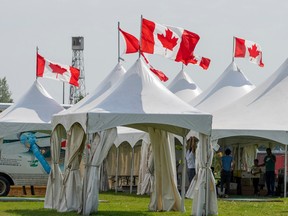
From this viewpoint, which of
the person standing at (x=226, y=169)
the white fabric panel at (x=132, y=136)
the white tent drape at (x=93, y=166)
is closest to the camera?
the white tent drape at (x=93, y=166)

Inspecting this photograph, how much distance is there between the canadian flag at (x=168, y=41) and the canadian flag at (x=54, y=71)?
24.1 ft

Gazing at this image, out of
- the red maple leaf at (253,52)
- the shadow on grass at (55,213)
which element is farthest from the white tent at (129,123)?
the red maple leaf at (253,52)

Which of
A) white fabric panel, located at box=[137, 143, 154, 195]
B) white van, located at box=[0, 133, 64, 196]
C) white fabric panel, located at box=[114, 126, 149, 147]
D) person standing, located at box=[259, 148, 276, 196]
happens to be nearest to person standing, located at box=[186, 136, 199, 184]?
white fabric panel, located at box=[137, 143, 154, 195]

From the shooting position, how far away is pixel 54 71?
95.9 feet

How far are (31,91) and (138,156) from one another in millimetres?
10293

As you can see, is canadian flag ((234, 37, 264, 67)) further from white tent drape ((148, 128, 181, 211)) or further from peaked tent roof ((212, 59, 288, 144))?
white tent drape ((148, 128, 181, 211))

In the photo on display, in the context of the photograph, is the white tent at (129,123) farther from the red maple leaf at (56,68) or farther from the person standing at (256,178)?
the person standing at (256,178)

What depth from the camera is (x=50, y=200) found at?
21703 millimetres

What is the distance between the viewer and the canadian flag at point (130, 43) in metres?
23.4

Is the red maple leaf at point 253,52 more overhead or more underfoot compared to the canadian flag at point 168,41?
more overhead

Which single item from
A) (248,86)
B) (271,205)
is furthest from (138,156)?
(271,205)

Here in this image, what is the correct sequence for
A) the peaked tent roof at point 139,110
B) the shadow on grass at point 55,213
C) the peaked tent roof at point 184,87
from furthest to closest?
the peaked tent roof at point 184,87 → the shadow on grass at point 55,213 → the peaked tent roof at point 139,110

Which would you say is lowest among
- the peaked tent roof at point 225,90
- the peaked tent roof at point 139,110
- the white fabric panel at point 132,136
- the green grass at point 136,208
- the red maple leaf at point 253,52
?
the green grass at point 136,208

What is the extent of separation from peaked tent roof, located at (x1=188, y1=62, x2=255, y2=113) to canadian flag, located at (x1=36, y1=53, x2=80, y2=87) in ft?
18.3
